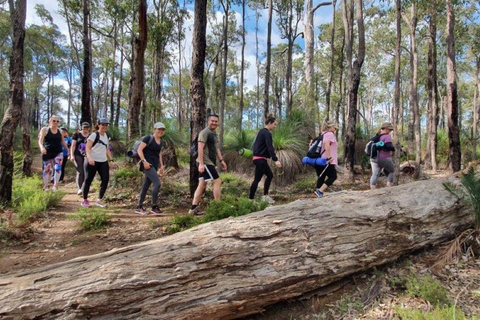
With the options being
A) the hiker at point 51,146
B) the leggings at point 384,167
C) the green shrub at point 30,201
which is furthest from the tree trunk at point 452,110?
the hiker at point 51,146

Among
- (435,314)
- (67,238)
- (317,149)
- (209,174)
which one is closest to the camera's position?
(435,314)

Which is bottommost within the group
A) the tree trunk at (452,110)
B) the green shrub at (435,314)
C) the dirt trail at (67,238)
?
the green shrub at (435,314)

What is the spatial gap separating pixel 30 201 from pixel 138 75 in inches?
202

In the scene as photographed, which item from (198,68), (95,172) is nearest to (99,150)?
(95,172)

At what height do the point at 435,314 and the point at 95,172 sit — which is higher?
the point at 95,172

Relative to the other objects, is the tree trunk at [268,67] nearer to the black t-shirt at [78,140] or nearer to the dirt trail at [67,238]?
the black t-shirt at [78,140]

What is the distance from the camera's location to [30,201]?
529cm

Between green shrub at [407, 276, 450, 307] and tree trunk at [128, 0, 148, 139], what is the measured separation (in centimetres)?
839

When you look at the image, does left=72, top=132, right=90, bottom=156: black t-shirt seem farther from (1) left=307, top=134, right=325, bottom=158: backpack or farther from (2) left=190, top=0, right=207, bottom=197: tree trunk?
(1) left=307, top=134, right=325, bottom=158: backpack

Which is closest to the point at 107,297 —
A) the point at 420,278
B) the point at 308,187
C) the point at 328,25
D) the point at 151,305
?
the point at 151,305

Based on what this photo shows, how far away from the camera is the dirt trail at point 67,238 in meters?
3.64

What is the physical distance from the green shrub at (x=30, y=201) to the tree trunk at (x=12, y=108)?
0.81ft

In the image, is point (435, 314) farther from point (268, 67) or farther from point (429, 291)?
point (268, 67)

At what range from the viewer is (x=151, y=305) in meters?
2.25
